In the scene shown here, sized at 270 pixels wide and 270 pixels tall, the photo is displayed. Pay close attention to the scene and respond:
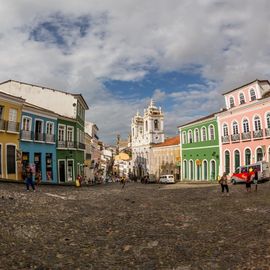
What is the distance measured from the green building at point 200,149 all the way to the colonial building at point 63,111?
15286 mm

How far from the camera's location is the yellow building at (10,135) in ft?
95.4

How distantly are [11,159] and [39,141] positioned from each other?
4.62 meters

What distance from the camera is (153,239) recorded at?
1114 cm

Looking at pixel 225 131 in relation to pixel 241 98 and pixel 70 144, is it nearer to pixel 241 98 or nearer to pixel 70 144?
pixel 241 98

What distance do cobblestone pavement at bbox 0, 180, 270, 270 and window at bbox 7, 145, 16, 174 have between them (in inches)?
519

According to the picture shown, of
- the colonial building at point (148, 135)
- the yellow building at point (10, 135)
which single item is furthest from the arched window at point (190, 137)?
the colonial building at point (148, 135)

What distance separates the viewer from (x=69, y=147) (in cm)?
3966

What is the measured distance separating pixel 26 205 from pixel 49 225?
352 cm

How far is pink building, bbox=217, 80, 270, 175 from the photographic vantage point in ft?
119

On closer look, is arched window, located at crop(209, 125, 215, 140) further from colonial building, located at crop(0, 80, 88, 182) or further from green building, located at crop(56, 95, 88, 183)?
colonial building, located at crop(0, 80, 88, 182)

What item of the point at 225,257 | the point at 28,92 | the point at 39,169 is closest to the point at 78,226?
the point at 225,257

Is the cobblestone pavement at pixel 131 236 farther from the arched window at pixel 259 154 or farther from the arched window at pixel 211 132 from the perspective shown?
the arched window at pixel 211 132

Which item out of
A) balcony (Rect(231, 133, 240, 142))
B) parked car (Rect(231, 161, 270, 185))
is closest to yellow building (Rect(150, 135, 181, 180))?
balcony (Rect(231, 133, 240, 142))

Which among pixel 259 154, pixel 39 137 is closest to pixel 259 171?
pixel 259 154
